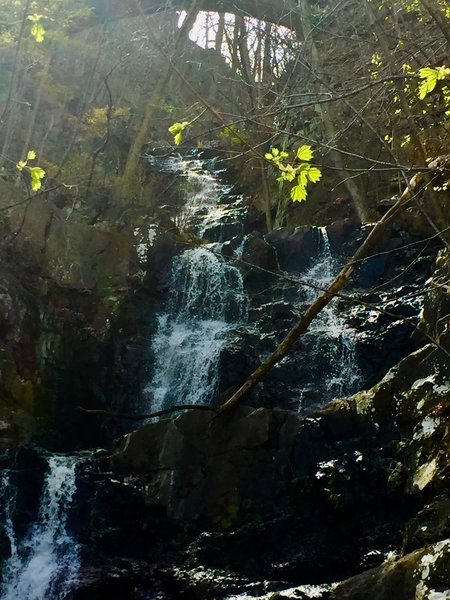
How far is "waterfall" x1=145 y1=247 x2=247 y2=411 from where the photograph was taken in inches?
490

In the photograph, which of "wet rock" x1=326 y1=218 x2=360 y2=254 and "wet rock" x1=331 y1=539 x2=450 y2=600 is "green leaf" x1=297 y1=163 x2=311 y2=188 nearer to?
"wet rock" x1=331 y1=539 x2=450 y2=600

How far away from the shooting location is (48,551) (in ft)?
28.6

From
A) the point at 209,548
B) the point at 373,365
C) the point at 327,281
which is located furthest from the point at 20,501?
the point at 327,281

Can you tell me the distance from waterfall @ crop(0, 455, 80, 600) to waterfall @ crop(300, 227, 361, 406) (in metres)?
4.73

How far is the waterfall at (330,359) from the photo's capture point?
11.7 meters

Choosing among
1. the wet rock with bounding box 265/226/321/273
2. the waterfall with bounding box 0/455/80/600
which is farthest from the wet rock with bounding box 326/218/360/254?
A: the waterfall with bounding box 0/455/80/600

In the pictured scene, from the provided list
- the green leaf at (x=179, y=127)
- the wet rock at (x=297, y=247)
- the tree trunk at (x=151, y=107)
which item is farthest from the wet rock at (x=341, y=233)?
the green leaf at (x=179, y=127)

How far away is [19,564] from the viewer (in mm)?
8508

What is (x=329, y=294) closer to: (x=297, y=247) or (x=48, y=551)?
(x=48, y=551)

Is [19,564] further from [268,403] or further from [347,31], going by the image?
[347,31]

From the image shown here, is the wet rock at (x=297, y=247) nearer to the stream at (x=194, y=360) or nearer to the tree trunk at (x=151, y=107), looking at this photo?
the stream at (x=194, y=360)

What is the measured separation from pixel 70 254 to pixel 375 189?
7965mm

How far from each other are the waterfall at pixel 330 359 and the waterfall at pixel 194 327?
1.85 meters

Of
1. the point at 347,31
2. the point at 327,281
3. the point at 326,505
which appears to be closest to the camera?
the point at 326,505
